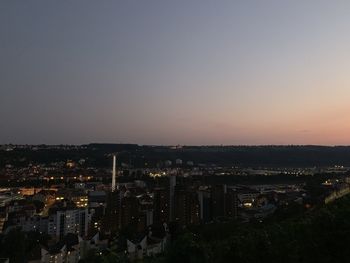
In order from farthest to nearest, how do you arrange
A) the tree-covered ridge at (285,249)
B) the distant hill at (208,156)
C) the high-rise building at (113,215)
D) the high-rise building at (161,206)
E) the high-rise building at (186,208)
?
the distant hill at (208,156) → the high-rise building at (161,206) → the high-rise building at (186,208) → the high-rise building at (113,215) → the tree-covered ridge at (285,249)

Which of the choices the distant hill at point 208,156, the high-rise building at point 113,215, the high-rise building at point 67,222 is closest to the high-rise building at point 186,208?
the high-rise building at point 113,215

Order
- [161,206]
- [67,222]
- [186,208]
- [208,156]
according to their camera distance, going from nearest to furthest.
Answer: [67,222] < [186,208] < [161,206] < [208,156]

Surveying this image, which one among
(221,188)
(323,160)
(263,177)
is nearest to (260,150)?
(323,160)

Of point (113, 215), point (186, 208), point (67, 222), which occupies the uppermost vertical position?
point (186, 208)

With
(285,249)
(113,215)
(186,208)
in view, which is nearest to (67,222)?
(113,215)

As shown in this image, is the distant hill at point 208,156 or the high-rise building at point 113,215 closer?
the high-rise building at point 113,215

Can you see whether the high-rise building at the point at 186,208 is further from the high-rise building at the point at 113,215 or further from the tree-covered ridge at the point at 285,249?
the tree-covered ridge at the point at 285,249


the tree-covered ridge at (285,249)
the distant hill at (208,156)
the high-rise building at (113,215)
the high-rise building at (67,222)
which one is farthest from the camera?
the distant hill at (208,156)

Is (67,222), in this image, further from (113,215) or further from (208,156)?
(208,156)

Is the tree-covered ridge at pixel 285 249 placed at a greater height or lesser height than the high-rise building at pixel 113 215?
greater

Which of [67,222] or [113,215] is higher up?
[113,215]

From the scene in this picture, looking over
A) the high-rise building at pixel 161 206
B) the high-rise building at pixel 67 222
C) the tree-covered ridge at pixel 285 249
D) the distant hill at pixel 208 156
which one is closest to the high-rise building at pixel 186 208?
the high-rise building at pixel 161 206
